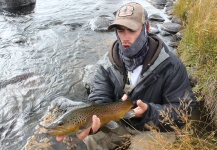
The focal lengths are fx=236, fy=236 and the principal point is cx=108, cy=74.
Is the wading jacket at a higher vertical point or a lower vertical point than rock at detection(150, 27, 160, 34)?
higher

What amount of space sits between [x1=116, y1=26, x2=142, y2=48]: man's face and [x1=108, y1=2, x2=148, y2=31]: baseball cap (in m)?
0.09

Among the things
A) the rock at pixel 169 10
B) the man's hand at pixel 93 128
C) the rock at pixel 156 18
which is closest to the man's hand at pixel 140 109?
the man's hand at pixel 93 128

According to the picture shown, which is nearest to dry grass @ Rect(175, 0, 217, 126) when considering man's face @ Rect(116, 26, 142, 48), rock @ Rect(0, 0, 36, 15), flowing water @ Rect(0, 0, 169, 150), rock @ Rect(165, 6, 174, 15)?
man's face @ Rect(116, 26, 142, 48)

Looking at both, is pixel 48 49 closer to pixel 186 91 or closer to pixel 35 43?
pixel 35 43

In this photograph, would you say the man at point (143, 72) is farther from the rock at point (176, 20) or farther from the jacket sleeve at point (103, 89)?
the rock at point (176, 20)

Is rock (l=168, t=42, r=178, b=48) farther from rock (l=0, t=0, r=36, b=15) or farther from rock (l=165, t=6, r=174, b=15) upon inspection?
rock (l=0, t=0, r=36, b=15)

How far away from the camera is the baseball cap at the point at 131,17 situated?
294 cm

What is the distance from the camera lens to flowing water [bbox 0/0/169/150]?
5.12 metres

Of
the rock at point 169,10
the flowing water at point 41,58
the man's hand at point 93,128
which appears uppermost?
the man's hand at point 93,128

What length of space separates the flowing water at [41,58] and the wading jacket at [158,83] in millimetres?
2394

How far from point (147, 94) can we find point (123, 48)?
72 cm

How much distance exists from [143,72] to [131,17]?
73 centimetres

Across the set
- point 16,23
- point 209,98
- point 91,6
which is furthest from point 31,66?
point 91,6

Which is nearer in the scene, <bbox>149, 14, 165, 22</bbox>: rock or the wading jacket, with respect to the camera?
the wading jacket
